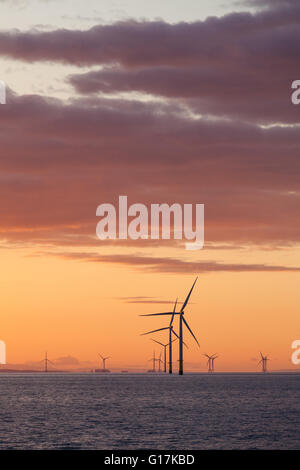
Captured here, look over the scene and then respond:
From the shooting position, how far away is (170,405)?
18275 centimetres

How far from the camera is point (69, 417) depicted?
467ft

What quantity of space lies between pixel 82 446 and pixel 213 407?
8339 centimetres

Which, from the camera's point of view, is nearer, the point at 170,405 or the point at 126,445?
the point at 126,445
